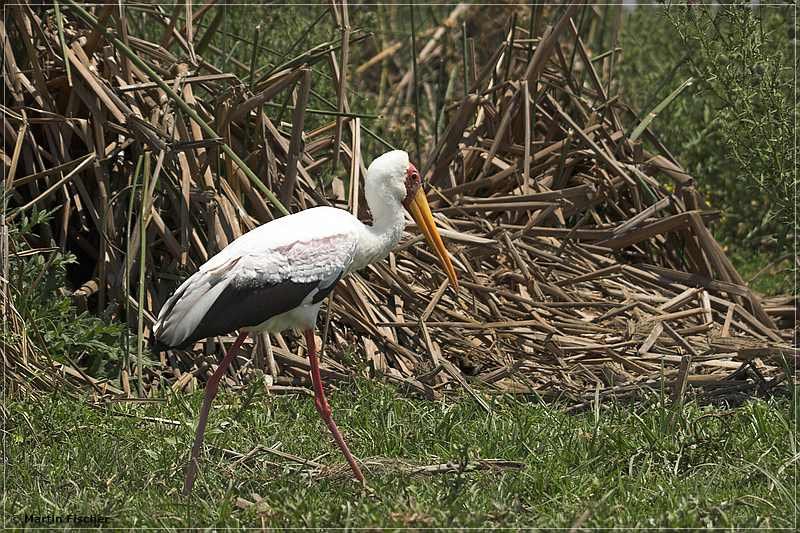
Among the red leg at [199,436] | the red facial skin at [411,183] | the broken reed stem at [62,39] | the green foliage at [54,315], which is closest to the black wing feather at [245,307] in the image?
the red leg at [199,436]

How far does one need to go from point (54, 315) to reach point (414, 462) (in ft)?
6.75

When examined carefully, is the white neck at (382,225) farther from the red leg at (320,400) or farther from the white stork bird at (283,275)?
the red leg at (320,400)

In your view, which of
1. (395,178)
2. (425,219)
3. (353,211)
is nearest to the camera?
(395,178)

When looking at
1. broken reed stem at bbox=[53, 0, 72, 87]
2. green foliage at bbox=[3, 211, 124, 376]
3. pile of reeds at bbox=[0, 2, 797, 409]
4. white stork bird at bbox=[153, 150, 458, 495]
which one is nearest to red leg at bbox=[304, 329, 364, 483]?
white stork bird at bbox=[153, 150, 458, 495]

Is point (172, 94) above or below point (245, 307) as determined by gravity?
above

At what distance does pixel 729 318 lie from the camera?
6.54 meters

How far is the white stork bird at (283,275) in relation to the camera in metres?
4.41

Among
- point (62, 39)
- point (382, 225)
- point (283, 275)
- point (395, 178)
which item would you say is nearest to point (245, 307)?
point (283, 275)

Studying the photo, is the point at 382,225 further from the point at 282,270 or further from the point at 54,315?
the point at 54,315

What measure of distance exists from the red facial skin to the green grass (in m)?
0.95

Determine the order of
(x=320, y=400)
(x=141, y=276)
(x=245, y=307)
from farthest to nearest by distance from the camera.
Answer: (x=141, y=276) < (x=320, y=400) < (x=245, y=307)

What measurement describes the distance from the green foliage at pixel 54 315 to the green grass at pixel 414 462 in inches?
14.9

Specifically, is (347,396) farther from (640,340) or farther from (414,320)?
(640,340)

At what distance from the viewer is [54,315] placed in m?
5.42
